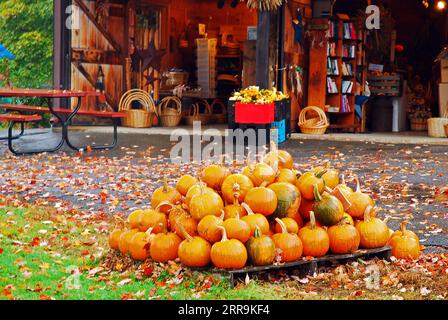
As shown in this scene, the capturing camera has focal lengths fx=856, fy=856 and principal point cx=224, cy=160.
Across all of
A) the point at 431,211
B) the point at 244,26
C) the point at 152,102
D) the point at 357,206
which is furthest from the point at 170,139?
the point at 357,206

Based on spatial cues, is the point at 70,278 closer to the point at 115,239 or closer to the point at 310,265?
the point at 115,239

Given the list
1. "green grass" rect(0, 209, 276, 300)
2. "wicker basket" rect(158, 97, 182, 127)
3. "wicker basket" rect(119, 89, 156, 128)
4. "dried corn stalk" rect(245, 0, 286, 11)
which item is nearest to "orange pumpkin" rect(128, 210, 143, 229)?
"green grass" rect(0, 209, 276, 300)

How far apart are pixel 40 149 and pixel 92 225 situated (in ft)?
19.4

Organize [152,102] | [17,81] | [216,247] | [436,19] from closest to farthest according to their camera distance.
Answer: [216,247]
[152,102]
[436,19]
[17,81]

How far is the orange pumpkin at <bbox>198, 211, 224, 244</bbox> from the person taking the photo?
5254mm

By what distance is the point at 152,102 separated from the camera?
16.9m

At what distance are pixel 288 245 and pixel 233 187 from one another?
56cm

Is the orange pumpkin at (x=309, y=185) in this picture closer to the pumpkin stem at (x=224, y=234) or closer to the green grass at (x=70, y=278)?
the pumpkin stem at (x=224, y=234)

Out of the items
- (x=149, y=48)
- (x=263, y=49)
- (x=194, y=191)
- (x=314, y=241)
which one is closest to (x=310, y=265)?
(x=314, y=241)

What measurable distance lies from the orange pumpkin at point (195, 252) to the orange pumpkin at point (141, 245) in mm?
273

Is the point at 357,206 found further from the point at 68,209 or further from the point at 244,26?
the point at 244,26

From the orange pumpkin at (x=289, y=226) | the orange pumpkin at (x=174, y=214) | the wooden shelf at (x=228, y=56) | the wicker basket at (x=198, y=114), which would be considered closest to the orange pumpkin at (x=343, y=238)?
the orange pumpkin at (x=289, y=226)

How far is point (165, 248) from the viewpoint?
17.5 ft

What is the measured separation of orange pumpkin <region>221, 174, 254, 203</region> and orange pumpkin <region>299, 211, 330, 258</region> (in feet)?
1.53
